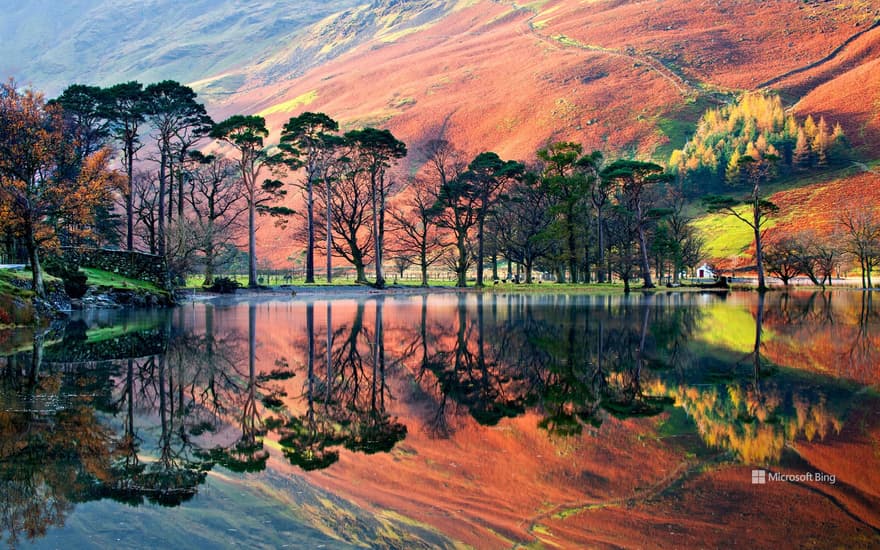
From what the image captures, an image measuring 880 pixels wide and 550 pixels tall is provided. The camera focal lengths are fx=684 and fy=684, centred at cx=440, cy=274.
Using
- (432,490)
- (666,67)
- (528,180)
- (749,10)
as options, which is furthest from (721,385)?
(749,10)

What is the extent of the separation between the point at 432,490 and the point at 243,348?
1079 centimetres

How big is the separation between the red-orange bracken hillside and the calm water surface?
394 ft

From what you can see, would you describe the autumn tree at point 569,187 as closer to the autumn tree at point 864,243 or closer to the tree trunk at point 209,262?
the autumn tree at point 864,243

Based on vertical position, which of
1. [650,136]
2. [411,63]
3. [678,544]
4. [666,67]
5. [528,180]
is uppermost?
[411,63]

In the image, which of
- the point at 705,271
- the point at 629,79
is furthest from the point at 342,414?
the point at 629,79

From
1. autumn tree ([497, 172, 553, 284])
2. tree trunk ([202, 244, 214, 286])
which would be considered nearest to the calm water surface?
tree trunk ([202, 244, 214, 286])

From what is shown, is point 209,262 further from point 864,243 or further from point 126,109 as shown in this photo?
point 864,243

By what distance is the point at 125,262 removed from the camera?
34656 mm

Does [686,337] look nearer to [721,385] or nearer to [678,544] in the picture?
[721,385]

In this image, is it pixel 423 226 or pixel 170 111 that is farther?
pixel 423 226

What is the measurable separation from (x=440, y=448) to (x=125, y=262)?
31.8 m

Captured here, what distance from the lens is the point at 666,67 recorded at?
5827 inches

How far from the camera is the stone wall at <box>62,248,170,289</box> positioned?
32.7 m

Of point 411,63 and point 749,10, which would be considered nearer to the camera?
point 749,10
